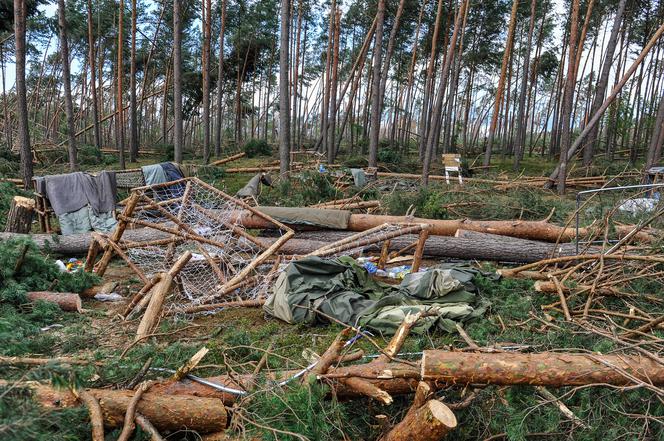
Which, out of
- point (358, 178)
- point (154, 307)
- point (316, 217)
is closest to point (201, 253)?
point (154, 307)

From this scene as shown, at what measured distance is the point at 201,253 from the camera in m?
6.01

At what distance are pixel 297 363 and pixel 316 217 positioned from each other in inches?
186

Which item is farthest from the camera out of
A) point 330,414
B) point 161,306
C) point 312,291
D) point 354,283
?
point 354,283

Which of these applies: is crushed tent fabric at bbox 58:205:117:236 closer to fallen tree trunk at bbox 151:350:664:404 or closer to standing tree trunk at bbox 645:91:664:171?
fallen tree trunk at bbox 151:350:664:404

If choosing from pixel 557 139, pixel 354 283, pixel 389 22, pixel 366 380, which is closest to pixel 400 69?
pixel 389 22

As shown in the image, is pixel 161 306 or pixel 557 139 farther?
pixel 557 139

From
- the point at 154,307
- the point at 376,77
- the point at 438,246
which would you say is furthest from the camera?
the point at 376,77

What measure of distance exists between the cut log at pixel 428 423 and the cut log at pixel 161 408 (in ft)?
3.54

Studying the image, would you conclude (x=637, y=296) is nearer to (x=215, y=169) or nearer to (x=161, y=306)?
(x=161, y=306)

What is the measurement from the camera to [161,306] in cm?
438

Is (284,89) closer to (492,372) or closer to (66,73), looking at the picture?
(66,73)

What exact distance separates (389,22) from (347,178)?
1211 cm

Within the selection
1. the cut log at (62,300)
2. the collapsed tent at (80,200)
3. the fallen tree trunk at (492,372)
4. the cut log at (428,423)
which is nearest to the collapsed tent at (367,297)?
the fallen tree trunk at (492,372)

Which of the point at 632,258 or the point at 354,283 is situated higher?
the point at 632,258
